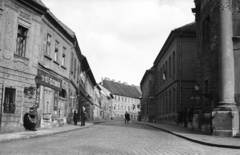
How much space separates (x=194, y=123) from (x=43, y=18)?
43.0 ft

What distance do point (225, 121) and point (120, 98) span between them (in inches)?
3471

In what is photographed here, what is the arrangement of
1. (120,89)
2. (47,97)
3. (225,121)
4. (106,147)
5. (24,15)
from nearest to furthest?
(106,147) → (225,121) → (24,15) → (47,97) → (120,89)

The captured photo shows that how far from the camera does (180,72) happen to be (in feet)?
106

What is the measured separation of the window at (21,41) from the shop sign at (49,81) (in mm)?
1945

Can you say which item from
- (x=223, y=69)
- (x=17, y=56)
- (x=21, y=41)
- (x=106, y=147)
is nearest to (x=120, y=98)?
(x=21, y=41)

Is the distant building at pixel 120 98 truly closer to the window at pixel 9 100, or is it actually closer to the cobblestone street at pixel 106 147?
the window at pixel 9 100

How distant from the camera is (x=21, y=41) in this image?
1738 centimetres

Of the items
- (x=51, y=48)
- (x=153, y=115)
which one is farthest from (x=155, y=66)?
(x=51, y=48)

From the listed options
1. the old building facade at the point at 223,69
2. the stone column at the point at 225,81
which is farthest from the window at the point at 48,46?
the stone column at the point at 225,81

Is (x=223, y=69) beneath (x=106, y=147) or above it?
above

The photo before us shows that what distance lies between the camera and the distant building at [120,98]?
10164 cm

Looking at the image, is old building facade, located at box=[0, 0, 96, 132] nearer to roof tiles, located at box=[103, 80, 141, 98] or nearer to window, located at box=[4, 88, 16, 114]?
window, located at box=[4, 88, 16, 114]

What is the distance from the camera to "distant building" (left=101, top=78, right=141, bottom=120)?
101644mm

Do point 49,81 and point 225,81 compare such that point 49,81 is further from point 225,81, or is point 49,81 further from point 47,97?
point 225,81
